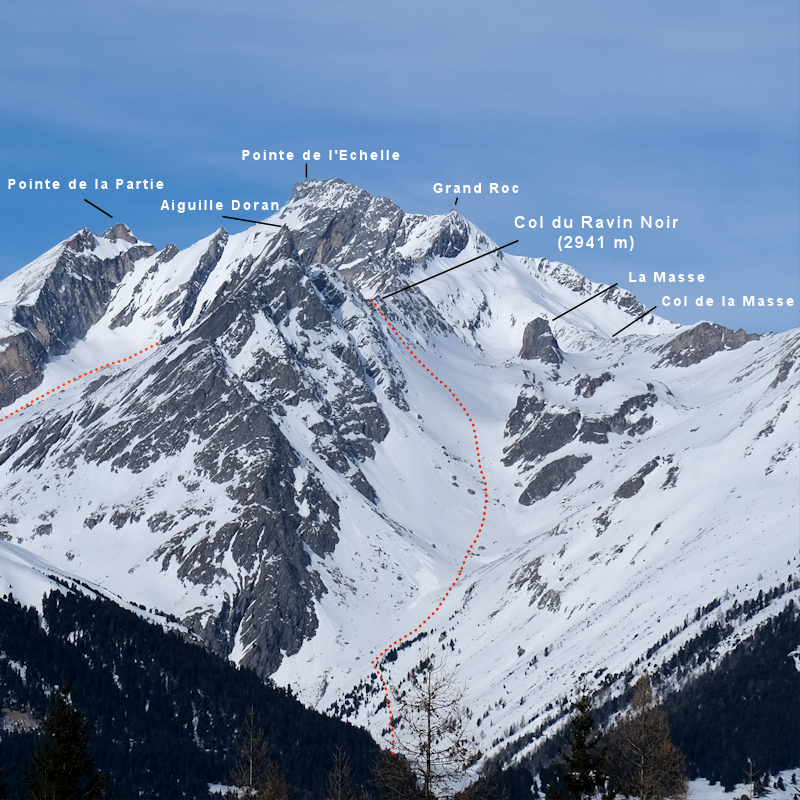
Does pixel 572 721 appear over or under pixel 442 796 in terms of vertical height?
over

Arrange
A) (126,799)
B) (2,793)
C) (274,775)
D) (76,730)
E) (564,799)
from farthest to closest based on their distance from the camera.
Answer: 1. (126,799)
2. (274,775)
3. (564,799)
4. (2,793)
5. (76,730)

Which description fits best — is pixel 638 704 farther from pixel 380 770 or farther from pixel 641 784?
pixel 380 770

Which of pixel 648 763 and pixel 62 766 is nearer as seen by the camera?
pixel 62 766

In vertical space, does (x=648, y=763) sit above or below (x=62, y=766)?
below

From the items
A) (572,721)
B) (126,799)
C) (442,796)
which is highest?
(126,799)

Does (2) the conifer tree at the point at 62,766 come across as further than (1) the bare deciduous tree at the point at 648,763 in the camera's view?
No

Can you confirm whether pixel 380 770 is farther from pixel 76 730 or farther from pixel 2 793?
pixel 2 793

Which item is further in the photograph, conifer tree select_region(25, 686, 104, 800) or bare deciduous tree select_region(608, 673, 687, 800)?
bare deciduous tree select_region(608, 673, 687, 800)

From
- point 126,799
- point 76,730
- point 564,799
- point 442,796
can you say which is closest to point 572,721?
point 564,799

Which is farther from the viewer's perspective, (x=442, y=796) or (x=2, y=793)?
(x=2, y=793)

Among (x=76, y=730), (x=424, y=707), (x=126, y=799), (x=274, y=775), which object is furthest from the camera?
(x=126, y=799)
